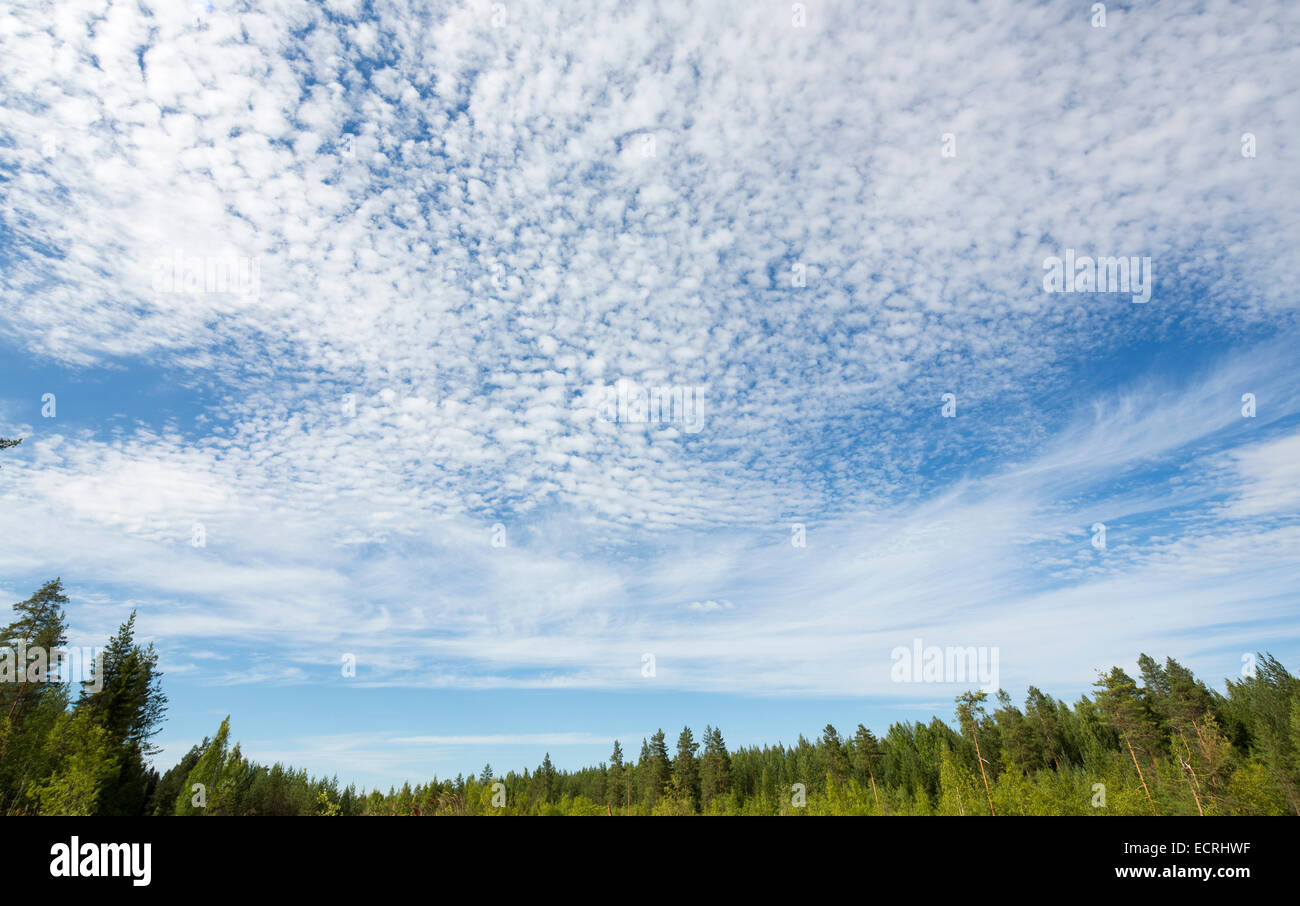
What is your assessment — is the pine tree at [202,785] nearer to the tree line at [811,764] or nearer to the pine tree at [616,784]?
the tree line at [811,764]

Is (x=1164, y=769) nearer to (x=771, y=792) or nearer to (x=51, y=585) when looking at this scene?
(x=771, y=792)

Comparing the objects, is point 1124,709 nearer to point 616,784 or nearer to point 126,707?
point 616,784

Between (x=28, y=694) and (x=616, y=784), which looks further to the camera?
(x=616, y=784)

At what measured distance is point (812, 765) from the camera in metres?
107

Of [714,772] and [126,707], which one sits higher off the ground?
[126,707]

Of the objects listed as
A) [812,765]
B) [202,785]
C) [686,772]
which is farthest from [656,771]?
[202,785]

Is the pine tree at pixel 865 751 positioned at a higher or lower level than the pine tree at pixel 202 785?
lower

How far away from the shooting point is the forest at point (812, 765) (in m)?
43.4

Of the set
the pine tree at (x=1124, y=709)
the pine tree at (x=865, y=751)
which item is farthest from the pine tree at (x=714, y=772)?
the pine tree at (x=1124, y=709)

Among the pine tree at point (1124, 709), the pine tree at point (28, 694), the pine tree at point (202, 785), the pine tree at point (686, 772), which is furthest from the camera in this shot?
the pine tree at point (686, 772)
